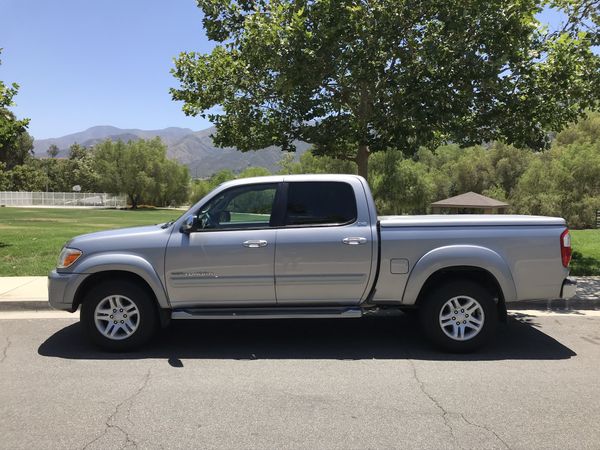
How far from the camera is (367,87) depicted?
1019cm

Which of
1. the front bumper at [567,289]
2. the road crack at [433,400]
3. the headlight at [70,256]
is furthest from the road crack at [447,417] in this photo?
the headlight at [70,256]

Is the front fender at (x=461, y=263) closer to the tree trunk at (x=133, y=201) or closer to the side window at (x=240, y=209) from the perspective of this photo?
the side window at (x=240, y=209)

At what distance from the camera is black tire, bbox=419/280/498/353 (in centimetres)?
540

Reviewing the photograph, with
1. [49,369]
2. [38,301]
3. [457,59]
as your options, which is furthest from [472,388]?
[457,59]

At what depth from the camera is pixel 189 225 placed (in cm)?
543

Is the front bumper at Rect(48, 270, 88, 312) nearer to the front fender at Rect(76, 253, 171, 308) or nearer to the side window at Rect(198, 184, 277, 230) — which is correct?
the front fender at Rect(76, 253, 171, 308)

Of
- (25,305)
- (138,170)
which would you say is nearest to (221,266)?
(25,305)

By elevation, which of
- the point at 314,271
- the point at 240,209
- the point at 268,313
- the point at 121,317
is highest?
the point at 240,209

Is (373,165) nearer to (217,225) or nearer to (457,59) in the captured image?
(457,59)

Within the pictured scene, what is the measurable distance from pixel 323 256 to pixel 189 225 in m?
1.46

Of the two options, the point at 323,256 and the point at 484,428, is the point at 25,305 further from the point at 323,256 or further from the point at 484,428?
the point at 484,428

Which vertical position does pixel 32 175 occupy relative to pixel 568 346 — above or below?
above

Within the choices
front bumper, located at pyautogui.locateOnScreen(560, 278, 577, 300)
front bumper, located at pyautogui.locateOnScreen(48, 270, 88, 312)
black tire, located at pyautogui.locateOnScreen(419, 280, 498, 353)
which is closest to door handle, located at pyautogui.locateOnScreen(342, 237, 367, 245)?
black tire, located at pyautogui.locateOnScreen(419, 280, 498, 353)

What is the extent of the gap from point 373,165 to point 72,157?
89740mm
